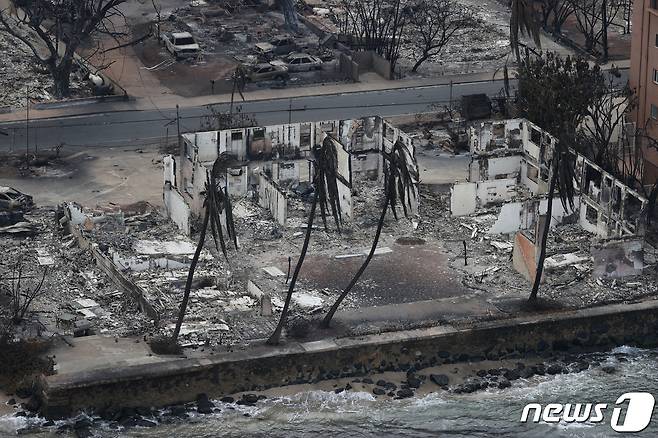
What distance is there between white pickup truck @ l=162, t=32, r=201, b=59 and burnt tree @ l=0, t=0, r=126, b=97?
8.02 ft

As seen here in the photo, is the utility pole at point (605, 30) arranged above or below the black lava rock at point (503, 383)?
above

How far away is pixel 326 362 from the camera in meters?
52.3

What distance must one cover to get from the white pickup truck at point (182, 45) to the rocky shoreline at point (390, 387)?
98.1 feet

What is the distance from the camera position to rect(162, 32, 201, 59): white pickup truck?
79.4 metres

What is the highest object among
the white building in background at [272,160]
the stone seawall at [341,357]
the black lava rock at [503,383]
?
the white building in background at [272,160]

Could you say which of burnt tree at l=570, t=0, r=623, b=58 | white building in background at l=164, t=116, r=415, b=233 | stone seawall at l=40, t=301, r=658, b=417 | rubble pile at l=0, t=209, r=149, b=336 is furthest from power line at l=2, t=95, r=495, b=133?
stone seawall at l=40, t=301, r=658, b=417

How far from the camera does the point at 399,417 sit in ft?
166

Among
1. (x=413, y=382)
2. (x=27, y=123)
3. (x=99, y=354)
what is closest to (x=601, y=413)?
(x=413, y=382)

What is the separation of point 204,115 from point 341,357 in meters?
20.5

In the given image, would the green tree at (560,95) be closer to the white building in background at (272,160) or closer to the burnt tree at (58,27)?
the white building in background at (272,160)

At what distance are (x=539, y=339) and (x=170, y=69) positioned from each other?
28.7 m

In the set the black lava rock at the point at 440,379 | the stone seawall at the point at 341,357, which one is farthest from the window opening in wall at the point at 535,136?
the black lava rock at the point at 440,379

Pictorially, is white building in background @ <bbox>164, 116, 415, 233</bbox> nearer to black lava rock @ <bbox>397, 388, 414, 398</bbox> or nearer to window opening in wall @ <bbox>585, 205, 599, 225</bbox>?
window opening in wall @ <bbox>585, 205, 599, 225</bbox>

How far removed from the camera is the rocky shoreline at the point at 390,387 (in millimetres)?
49844
